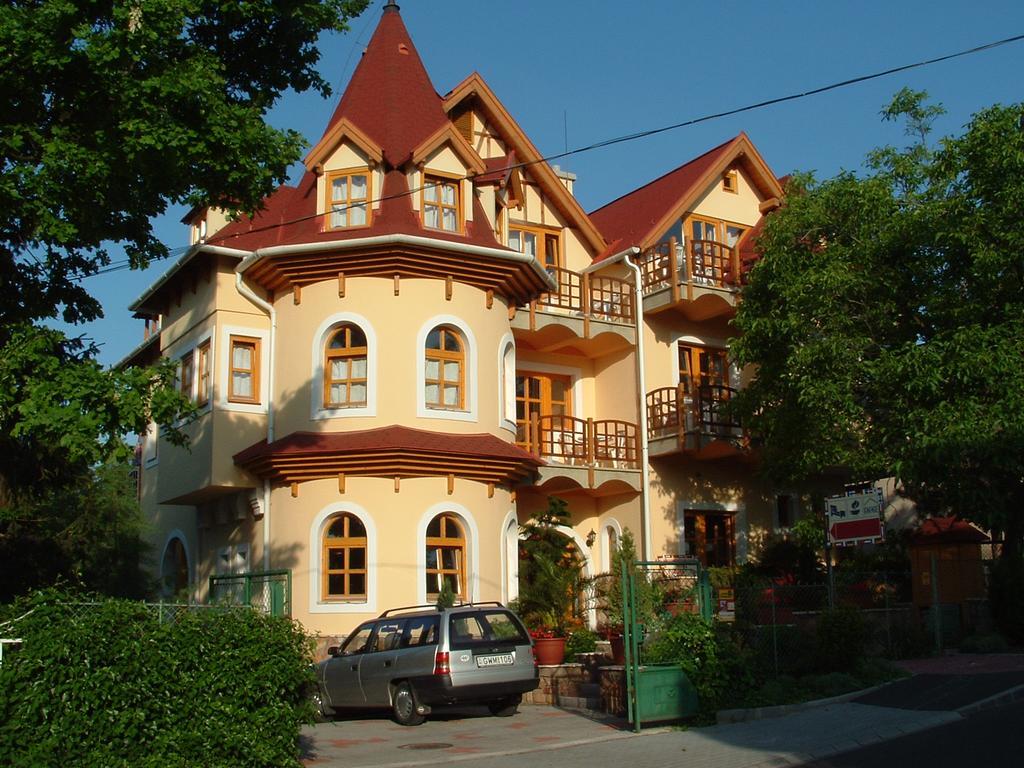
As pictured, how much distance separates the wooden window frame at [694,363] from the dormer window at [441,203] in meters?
7.03

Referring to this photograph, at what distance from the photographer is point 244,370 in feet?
72.9

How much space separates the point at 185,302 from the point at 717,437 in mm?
11899

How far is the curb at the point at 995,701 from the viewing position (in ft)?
47.6

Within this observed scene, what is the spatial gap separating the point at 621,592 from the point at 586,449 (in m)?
8.19

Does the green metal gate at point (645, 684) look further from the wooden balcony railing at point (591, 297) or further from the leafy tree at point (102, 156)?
the wooden balcony railing at point (591, 297)

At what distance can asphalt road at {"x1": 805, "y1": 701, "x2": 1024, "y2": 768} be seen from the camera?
1137 centimetres

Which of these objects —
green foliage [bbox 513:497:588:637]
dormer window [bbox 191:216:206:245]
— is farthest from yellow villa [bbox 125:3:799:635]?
green foliage [bbox 513:497:588:637]

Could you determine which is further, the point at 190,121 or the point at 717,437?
the point at 717,437

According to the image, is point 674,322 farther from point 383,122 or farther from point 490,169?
point 383,122

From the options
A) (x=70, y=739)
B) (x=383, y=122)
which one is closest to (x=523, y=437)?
(x=383, y=122)

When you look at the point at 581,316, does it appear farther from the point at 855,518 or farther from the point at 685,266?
the point at 855,518

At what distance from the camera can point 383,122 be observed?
2256cm

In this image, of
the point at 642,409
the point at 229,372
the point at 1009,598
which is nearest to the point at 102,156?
the point at 229,372

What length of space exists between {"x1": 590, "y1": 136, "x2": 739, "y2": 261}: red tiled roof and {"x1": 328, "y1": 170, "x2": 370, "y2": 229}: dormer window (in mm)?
7251
